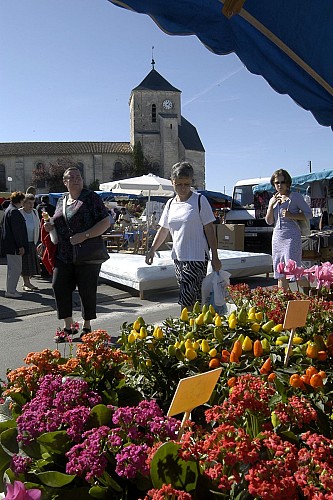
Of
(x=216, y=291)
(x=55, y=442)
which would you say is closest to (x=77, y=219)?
(x=216, y=291)

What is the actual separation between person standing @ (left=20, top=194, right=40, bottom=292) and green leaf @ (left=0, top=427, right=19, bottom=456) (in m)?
6.82

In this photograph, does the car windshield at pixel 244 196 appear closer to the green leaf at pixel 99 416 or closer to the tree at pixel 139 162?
the green leaf at pixel 99 416

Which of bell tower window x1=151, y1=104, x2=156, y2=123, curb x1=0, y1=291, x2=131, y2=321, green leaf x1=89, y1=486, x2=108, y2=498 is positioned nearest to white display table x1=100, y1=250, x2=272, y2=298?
curb x1=0, y1=291, x2=131, y2=321

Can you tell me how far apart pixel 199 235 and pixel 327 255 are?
4274 mm

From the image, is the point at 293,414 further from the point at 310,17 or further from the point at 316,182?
the point at 316,182

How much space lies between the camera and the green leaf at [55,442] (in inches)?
56.0

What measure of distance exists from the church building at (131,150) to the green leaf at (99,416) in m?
70.8

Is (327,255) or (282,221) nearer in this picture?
(282,221)

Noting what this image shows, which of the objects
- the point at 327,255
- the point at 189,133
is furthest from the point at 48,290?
the point at 189,133

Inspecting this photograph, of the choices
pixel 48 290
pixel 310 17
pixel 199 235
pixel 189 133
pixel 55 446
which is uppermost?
pixel 189 133

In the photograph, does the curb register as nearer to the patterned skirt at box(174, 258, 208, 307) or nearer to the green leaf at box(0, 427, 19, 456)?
the patterned skirt at box(174, 258, 208, 307)

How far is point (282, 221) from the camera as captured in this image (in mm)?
5043

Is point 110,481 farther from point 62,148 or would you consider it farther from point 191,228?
point 62,148

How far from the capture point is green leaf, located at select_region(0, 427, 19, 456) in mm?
1522
